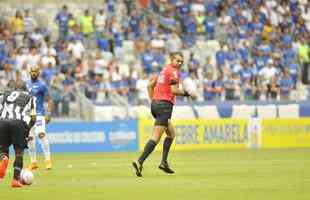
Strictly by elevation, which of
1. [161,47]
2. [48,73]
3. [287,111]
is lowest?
[287,111]

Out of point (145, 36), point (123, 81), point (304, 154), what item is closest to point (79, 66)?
point (123, 81)

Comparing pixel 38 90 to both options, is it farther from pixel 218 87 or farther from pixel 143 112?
pixel 218 87

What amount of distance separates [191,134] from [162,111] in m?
13.7

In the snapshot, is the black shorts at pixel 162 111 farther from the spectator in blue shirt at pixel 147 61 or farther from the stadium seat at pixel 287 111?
the spectator in blue shirt at pixel 147 61

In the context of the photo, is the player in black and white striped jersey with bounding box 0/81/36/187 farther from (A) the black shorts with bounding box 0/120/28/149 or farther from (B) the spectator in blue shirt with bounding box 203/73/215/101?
(B) the spectator in blue shirt with bounding box 203/73/215/101

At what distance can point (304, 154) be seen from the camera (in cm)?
2878

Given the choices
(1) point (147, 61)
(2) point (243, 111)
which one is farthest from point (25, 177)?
(1) point (147, 61)

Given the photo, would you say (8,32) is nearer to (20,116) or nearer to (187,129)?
(187,129)

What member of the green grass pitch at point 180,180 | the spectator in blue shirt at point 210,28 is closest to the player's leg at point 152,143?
the green grass pitch at point 180,180

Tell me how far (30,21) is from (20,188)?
20.1 metres

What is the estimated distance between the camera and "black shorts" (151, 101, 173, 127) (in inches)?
798

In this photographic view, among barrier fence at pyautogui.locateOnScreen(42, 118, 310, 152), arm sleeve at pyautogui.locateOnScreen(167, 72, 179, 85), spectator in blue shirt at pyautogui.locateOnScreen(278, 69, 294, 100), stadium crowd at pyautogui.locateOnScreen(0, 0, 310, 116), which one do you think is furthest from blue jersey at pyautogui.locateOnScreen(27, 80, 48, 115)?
spectator in blue shirt at pyautogui.locateOnScreen(278, 69, 294, 100)

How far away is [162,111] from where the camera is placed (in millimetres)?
20312

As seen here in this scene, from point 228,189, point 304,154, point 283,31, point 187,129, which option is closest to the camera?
point 228,189
